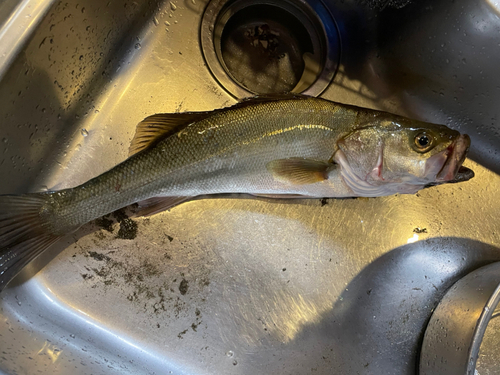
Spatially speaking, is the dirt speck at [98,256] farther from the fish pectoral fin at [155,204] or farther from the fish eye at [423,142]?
the fish eye at [423,142]

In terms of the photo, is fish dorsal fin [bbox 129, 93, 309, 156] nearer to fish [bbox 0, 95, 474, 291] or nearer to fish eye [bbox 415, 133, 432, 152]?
fish [bbox 0, 95, 474, 291]

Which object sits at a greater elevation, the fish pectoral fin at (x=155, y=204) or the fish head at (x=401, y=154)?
the fish head at (x=401, y=154)

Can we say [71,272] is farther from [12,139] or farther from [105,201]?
[12,139]

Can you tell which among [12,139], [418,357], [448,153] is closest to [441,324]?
[418,357]

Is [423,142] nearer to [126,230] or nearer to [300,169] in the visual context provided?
[300,169]

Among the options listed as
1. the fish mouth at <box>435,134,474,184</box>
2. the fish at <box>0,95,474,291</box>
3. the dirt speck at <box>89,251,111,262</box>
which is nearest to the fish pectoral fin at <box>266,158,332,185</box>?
the fish at <box>0,95,474,291</box>

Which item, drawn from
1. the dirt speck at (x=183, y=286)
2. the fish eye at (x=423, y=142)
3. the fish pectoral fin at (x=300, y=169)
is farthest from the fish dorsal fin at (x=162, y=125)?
the fish eye at (x=423, y=142)
